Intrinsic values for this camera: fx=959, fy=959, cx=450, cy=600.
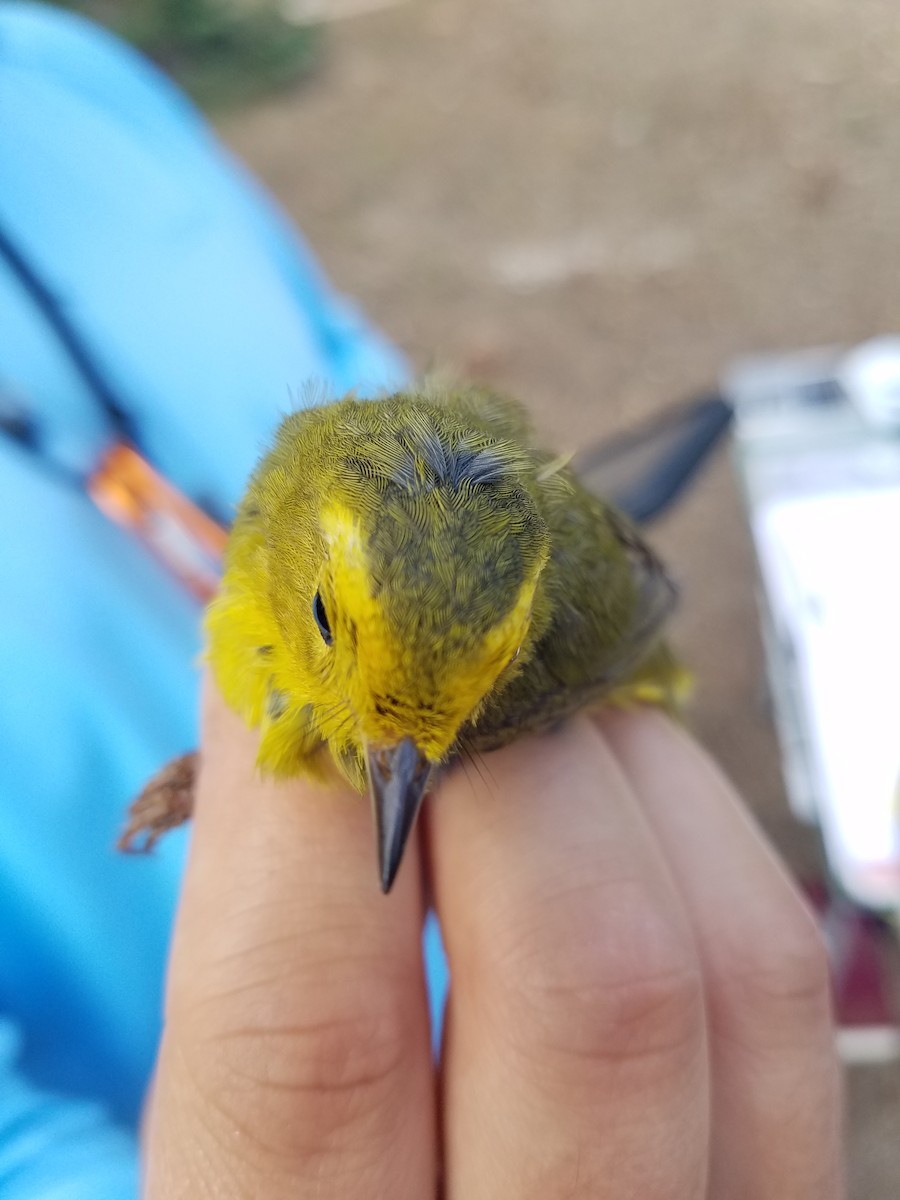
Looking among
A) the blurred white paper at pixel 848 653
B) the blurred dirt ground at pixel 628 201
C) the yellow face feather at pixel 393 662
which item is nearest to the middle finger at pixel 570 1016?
the yellow face feather at pixel 393 662

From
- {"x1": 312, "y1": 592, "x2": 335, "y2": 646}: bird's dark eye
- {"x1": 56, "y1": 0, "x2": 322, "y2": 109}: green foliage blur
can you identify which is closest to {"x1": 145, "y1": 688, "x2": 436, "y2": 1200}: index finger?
{"x1": 312, "y1": 592, "x2": 335, "y2": 646}: bird's dark eye

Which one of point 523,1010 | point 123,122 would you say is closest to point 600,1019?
point 523,1010

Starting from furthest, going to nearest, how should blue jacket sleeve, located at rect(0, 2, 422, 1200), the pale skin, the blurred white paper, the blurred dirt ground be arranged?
the blurred dirt ground
the blurred white paper
blue jacket sleeve, located at rect(0, 2, 422, 1200)
the pale skin

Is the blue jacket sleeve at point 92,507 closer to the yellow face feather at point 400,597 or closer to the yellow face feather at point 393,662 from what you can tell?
the yellow face feather at point 400,597

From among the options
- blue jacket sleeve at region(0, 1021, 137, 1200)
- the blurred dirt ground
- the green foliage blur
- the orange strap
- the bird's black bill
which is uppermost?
the green foliage blur

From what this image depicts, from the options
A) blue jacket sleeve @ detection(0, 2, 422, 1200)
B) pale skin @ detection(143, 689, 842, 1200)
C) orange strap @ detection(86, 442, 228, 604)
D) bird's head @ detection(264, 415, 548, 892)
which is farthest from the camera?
orange strap @ detection(86, 442, 228, 604)

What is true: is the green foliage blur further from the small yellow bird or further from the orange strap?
the small yellow bird
